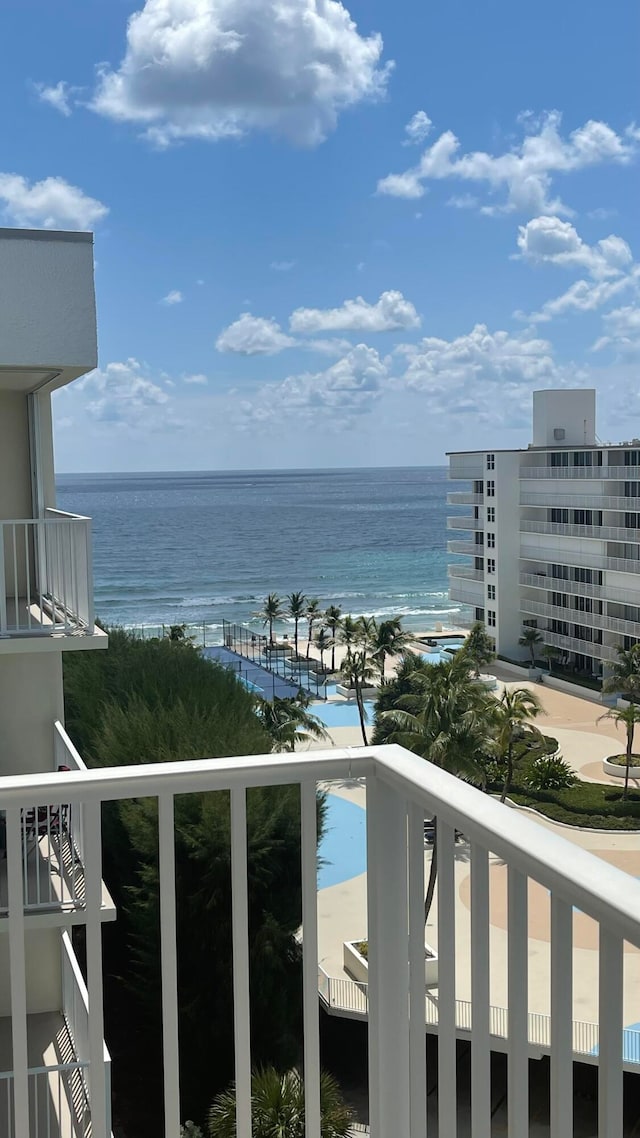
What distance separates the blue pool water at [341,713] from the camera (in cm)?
3772

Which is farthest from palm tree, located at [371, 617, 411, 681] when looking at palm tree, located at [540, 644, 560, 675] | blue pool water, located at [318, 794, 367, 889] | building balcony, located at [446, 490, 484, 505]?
blue pool water, located at [318, 794, 367, 889]

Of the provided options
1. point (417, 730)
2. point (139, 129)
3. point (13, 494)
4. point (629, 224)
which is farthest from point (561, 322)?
point (13, 494)

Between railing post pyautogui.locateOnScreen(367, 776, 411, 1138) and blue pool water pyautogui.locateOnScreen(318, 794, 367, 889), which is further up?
railing post pyautogui.locateOnScreen(367, 776, 411, 1138)

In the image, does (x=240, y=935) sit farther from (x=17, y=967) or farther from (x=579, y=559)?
(x=579, y=559)

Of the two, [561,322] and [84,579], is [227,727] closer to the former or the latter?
[84,579]

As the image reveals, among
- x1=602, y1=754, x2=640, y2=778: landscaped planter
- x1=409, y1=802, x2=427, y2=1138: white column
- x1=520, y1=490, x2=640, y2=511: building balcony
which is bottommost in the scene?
x1=602, y1=754, x2=640, y2=778: landscaped planter

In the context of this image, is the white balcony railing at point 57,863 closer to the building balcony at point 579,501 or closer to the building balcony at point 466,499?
the building balcony at point 579,501

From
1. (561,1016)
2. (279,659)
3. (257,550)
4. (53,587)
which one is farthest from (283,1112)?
(257,550)

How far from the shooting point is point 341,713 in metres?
39.3

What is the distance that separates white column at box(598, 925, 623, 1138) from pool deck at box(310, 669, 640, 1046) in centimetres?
177

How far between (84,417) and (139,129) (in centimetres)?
2804

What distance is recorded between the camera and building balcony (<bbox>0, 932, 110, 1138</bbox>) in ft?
19.7

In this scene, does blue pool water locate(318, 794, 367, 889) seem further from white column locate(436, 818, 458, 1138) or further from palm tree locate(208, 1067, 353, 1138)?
white column locate(436, 818, 458, 1138)

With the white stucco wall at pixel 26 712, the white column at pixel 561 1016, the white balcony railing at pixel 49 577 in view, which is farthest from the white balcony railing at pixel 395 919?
the white stucco wall at pixel 26 712
